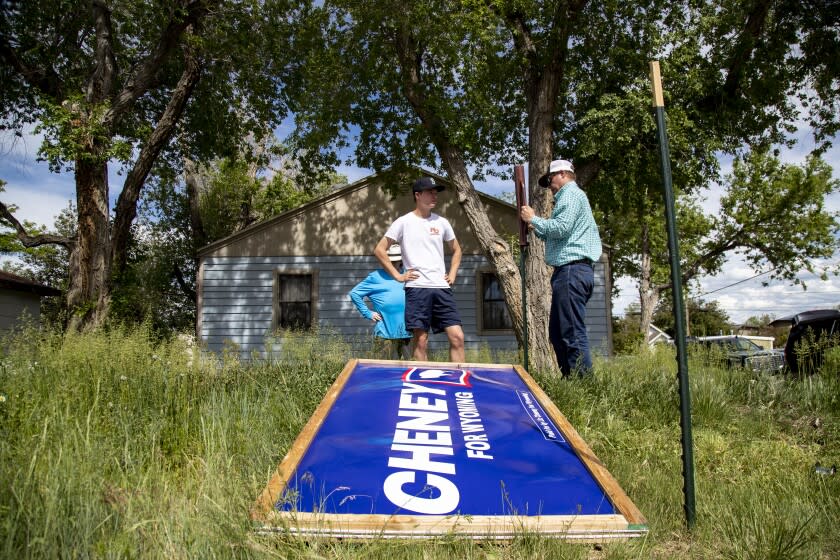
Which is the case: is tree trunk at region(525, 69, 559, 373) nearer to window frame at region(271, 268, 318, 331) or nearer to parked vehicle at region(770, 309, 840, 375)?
parked vehicle at region(770, 309, 840, 375)

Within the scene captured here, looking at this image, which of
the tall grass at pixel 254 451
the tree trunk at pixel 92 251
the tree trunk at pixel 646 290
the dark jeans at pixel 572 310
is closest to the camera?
the tall grass at pixel 254 451

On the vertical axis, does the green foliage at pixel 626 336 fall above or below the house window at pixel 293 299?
below

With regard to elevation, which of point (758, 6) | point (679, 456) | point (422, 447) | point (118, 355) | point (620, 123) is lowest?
point (679, 456)

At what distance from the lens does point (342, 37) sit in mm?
11359

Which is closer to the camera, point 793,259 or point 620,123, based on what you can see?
point 620,123

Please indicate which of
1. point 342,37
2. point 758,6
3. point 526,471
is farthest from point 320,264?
point 526,471

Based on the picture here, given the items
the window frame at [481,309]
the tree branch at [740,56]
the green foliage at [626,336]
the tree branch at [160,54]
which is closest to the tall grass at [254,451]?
the green foliage at [626,336]

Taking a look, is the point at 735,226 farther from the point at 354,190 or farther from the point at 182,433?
the point at 182,433

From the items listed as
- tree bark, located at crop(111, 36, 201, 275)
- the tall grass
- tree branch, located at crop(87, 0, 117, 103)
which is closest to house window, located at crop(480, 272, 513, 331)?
tree bark, located at crop(111, 36, 201, 275)

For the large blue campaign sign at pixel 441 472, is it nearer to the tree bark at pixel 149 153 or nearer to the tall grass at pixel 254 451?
the tall grass at pixel 254 451

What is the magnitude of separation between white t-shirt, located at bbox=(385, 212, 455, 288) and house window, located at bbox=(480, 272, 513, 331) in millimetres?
10131

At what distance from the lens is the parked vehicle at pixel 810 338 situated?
561 cm

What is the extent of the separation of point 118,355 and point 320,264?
1161cm

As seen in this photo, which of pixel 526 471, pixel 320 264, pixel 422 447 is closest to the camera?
pixel 526 471
